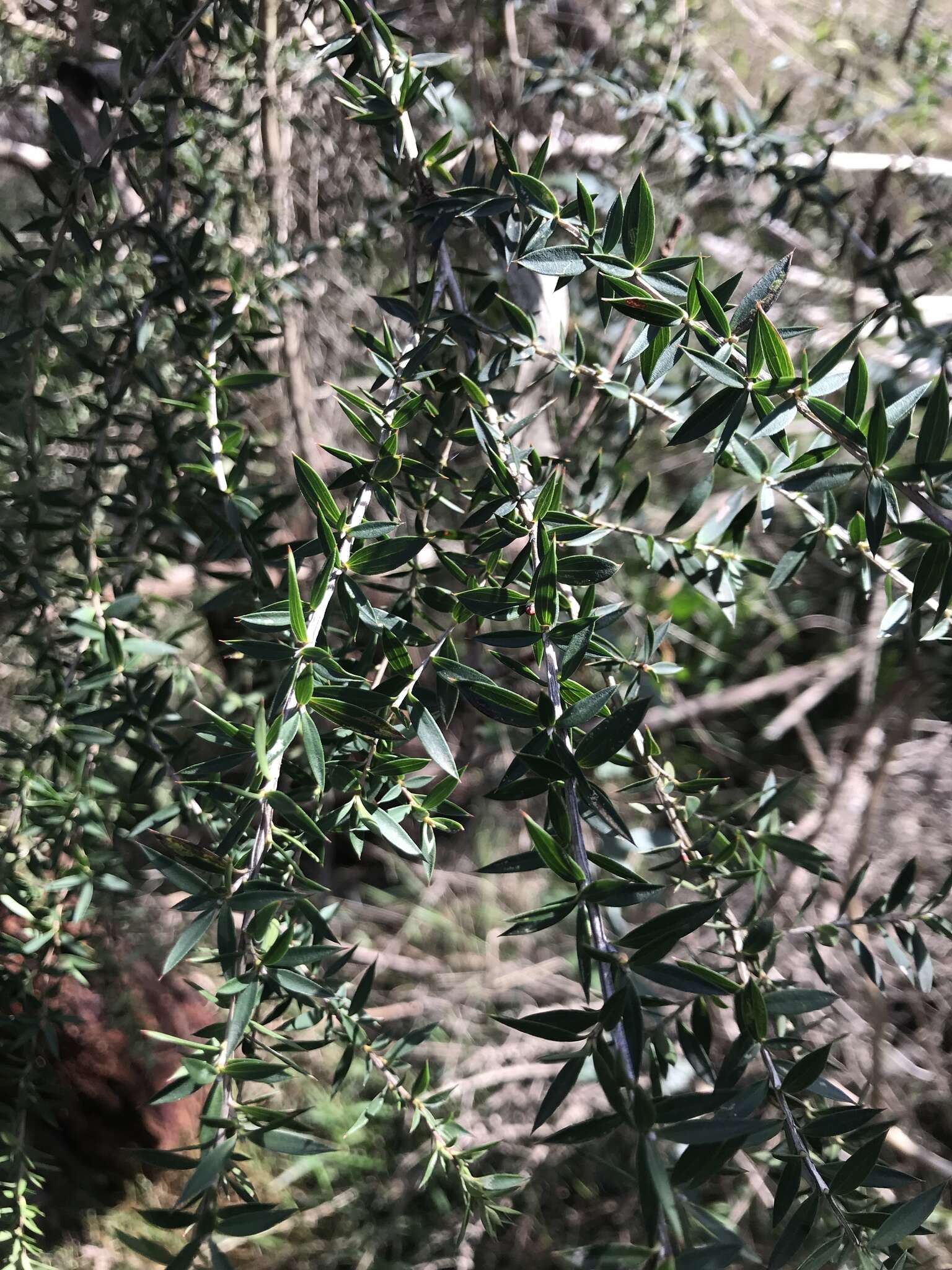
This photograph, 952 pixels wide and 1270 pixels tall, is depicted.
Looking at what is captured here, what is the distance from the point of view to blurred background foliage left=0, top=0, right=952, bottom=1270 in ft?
2.54

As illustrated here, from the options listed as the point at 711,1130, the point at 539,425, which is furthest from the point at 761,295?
the point at 539,425

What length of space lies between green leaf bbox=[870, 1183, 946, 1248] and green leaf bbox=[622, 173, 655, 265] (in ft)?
1.54

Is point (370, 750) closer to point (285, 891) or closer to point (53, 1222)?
point (285, 891)

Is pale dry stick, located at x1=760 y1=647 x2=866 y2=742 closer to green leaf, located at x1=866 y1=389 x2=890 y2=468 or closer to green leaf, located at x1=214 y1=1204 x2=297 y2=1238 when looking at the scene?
green leaf, located at x1=866 y1=389 x2=890 y2=468

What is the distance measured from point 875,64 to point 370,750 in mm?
1850

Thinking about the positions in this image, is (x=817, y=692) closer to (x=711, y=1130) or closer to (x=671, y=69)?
(x=671, y=69)

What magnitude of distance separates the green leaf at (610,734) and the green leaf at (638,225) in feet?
0.77

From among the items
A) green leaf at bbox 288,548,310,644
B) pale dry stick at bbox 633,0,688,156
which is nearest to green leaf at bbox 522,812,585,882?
green leaf at bbox 288,548,310,644

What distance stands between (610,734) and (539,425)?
2.91 feet

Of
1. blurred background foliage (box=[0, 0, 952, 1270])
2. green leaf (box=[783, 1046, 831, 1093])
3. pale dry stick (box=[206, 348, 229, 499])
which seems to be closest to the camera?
green leaf (box=[783, 1046, 831, 1093])

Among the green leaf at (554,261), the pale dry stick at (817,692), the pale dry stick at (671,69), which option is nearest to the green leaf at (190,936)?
the green leaf at (554,261)

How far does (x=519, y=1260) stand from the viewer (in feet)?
4.13

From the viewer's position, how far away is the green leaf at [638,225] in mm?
438

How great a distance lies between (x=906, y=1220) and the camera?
15.5 inches
